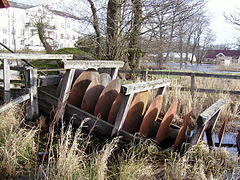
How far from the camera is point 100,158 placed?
3.25 m

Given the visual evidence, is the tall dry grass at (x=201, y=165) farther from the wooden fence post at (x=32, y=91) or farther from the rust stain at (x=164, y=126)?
the wooden fence post at (x=32, y=91)

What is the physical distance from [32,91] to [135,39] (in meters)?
6.89

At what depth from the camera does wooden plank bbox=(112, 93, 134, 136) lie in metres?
4.39

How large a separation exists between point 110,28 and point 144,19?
4.86ft

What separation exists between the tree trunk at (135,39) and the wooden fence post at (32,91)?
20.8 ft

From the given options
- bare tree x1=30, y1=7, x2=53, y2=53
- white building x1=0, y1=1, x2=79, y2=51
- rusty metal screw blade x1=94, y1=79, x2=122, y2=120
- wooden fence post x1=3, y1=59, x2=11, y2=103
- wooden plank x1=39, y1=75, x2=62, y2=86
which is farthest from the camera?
bare tree x1=30, y1=7, x2=53, y2=53

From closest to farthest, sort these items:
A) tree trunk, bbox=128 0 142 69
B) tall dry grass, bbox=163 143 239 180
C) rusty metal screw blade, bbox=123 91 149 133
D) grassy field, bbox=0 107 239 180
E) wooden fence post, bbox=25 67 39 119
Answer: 1. grassy field, bbox=0 107 239 180
2. tall dry grass, bbox=163 143 239 180
3. rusty metal screw blade, bbox=123 91 149 133
4. wooden fence post, bbox=25 67 39 119
5. tree trunk, bbox=128 0 142 69

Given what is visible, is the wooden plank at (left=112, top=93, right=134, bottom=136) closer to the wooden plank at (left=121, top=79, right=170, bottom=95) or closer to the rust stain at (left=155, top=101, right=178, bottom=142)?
the wooden plank at (left=121, top=79, right=170, bottom=95)

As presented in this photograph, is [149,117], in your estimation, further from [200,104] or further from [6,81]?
[6,81]

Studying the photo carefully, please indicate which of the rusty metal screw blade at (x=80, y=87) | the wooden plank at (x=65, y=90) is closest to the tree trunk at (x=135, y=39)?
the rusty metal screw blade at (x=80, y=87)

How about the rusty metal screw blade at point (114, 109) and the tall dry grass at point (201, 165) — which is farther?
the rusty metal screw blade at point (114, 109)

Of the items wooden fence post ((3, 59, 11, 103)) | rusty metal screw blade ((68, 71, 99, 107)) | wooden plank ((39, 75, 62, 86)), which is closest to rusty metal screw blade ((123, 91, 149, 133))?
rusty metal screw blade ((68, 71, 99, 107))

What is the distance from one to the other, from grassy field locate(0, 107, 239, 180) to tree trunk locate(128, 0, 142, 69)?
7.11 m

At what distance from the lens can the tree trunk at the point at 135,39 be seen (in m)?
10.6
